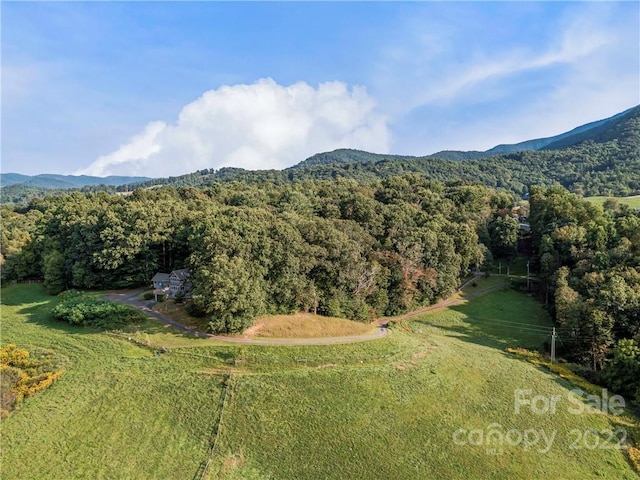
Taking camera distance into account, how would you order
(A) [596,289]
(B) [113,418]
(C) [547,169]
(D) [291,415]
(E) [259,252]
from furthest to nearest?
(C) [547,169]
(E) [259,252]
(A) [596,289]
(D) [291,415]
(B) [113,418]

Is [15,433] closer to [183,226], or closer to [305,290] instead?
[305,290]

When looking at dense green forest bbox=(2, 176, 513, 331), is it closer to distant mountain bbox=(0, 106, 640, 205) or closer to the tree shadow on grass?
the tree shadow on grass

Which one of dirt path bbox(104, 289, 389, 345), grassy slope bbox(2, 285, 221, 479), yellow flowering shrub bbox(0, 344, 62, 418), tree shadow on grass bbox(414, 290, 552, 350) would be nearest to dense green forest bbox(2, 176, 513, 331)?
dirt path bbox(104, 289, 389, 345)

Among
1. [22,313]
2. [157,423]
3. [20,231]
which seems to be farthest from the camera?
[20,231]

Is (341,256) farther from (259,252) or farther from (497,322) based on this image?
(497,322)

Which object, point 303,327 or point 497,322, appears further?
point 497,322

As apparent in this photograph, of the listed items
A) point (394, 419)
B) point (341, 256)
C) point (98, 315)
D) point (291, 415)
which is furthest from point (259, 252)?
point (394, 419)

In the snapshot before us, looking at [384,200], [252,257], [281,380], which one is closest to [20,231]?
[252,257]
